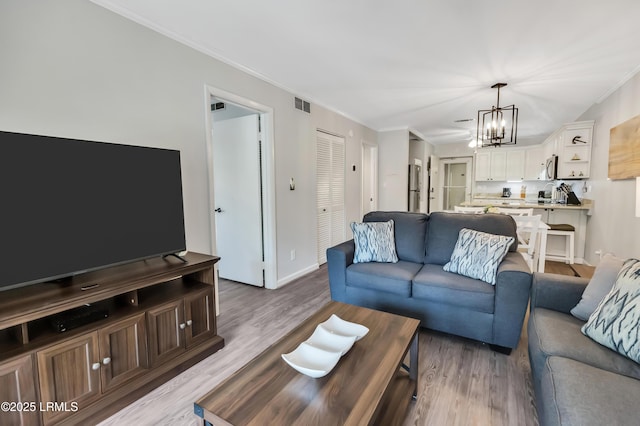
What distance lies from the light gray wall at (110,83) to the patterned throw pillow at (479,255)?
7.32ft

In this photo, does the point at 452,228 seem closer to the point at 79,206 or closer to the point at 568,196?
the point at 79,206

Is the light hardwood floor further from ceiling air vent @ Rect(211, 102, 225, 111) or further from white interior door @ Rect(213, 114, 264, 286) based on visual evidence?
ceiling air vent @ Rect(211, 102, 225, 111)

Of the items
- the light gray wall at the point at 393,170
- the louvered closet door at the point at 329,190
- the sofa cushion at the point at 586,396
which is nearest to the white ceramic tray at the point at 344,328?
the sofa cushion at the point at 586,396

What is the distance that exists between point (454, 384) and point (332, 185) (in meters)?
3.22

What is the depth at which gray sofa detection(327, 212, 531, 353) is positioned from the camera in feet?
6.61

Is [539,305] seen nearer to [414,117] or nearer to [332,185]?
[332,185]

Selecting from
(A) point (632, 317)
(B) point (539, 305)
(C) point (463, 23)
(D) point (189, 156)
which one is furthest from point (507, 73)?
(D) point (189, 156)

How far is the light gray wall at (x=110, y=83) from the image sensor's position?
5.12ft

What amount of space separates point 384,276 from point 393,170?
3.92 metres

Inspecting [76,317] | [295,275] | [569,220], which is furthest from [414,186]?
[76,317]

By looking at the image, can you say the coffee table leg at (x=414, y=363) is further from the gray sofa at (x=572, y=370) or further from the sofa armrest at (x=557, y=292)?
the sofa armrest at (x=557, y=292)

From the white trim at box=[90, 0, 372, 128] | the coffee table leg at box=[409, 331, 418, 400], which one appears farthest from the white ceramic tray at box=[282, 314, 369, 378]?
the white trim at box=[90, 0, 372, 128]

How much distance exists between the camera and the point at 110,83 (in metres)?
1.91

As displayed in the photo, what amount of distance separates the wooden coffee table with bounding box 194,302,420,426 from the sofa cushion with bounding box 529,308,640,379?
615 mm
